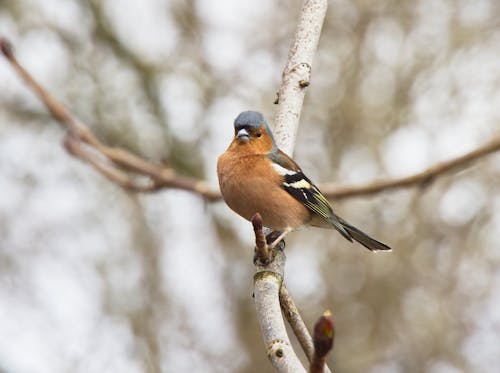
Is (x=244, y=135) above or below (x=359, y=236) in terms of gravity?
above

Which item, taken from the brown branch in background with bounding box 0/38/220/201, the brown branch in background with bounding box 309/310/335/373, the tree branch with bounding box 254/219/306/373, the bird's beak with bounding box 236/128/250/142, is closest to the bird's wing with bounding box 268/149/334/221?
the bird's beak with bounding box 236/128/250/142

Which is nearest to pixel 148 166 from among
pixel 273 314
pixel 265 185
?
pixel 273 314

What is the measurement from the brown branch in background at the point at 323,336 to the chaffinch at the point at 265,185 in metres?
3.35

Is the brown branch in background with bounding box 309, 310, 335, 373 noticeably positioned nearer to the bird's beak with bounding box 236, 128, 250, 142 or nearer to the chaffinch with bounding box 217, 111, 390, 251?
the chaffinch with bounding box 217, 111, 390, 251

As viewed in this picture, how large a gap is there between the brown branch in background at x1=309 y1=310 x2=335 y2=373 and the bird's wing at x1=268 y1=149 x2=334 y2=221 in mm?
3777

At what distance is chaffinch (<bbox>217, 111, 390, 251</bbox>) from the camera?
5887 millimetres

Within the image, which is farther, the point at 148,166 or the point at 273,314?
the point at 148,166

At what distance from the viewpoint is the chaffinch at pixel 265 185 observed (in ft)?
19.3

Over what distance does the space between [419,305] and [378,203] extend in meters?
2.11

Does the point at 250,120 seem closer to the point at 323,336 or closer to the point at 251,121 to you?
the point at 251,121

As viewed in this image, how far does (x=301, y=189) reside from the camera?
6.35m

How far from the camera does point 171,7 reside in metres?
15.0

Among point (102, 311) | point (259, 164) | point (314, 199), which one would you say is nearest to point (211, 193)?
point (259, 164)

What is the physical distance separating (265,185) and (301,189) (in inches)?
16.4
